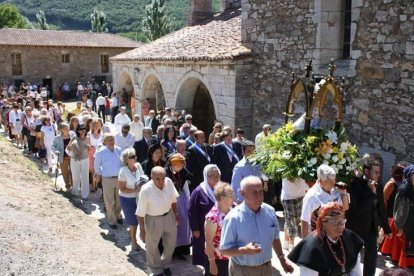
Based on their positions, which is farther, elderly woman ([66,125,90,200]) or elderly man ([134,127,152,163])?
elderly woman ([66,125,90,200])

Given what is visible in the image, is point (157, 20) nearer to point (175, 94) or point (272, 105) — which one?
point (175, 94)

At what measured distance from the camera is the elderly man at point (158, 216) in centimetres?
568

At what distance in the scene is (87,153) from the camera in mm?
9367

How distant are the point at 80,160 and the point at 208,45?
6509 millimetres

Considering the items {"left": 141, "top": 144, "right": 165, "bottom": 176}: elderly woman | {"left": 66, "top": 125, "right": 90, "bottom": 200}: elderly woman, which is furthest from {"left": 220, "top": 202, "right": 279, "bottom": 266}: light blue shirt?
{"left": 66, "top": 125, "right": 90, "bottom": 200}: elderly woman

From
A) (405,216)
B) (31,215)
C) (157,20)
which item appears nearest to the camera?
(405,216)

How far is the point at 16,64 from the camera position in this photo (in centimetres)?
3394

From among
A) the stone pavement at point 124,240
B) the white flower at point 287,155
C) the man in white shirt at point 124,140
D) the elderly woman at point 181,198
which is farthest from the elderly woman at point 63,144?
the white flower at point 287,155

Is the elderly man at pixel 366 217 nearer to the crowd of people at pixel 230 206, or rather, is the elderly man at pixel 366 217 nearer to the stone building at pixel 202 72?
the crowd of people at pixel 230 206

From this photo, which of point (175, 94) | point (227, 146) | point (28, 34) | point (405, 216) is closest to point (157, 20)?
point (28, 34)

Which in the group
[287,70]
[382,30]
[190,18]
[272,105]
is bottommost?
[272,105]

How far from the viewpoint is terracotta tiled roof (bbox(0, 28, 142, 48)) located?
33.8m

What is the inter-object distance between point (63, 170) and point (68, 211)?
191 cm

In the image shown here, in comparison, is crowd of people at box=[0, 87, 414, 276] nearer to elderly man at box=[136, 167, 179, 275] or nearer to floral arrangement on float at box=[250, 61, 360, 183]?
elderly man at box=[136, 167, 179, 275]
